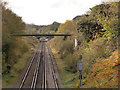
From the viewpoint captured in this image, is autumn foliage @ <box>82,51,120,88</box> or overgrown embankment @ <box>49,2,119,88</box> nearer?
overgrown embankment @ <box>49,2,119,88</box>

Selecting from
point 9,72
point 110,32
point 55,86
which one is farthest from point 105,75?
point 9,72

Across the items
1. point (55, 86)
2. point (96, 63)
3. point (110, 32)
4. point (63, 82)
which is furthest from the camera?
point (63, 82)

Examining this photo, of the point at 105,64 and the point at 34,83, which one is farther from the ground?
the point at 105,64

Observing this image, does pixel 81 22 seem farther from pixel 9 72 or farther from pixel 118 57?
pixel 9 72

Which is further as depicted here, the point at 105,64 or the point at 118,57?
the point at 105,64

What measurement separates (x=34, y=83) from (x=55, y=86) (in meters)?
2.47

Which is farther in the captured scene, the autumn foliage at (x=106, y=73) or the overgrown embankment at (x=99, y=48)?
the autumn foliage at (x=106, y=73)

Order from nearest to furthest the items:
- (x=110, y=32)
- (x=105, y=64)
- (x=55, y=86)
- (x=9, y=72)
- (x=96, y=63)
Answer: (x=110, y=32)
(x=105, y=64)
(x=96, y=63)
(x=55, y=86)
(x=9, y=72)

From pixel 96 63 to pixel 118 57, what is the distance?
11.3 feet

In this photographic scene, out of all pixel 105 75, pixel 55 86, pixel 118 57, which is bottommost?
pixel 55 86

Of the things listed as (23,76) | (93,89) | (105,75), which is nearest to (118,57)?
(105,75)

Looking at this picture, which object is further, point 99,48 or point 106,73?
point 99,48

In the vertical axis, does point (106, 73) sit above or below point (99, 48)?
below

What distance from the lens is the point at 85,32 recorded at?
17.9 meters
